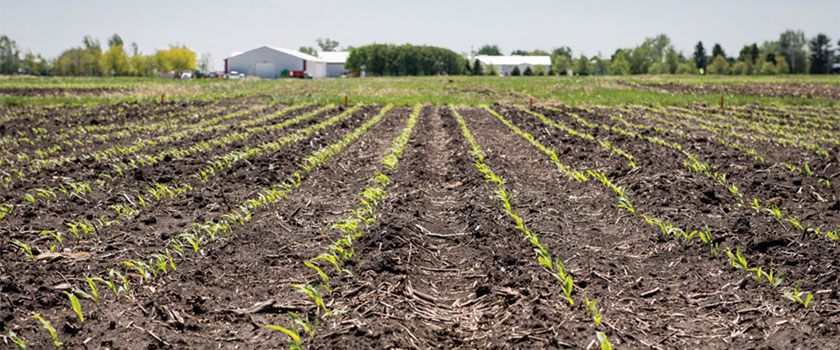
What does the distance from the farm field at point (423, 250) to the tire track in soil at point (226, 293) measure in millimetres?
18

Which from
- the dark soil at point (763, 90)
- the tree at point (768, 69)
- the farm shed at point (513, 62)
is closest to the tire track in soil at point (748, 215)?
the dark soil at point (763, 90)

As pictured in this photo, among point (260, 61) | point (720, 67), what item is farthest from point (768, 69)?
point (260, 61)

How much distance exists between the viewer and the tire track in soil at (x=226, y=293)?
388 cm

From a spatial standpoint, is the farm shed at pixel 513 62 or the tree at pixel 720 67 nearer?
the tree at pixel 720 67

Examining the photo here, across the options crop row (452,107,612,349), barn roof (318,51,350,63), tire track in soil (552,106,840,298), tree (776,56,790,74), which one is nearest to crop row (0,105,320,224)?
crop row (452,107,612,349)

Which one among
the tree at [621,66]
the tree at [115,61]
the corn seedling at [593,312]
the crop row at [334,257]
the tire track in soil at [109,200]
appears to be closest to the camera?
the crop row at [334,257]

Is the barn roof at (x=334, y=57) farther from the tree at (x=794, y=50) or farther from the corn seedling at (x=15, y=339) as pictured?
the corn seedling at (x=15, y=339)

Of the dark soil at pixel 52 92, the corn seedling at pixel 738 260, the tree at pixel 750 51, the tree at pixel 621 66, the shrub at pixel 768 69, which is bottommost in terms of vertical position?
the corn seedling at pixel 738 260

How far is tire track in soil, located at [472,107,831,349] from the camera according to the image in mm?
4008

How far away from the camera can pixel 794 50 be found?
351 ft

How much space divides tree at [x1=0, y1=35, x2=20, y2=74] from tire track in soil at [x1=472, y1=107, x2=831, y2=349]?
12240 cm

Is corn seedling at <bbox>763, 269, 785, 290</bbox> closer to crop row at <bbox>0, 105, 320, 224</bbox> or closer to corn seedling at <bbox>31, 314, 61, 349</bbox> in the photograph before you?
corn seedling at <bbox>31, 314, 61, 349</bbox>

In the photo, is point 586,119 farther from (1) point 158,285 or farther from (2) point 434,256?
(1) point 158,285

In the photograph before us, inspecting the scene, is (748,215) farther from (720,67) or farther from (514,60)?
(514,60)
